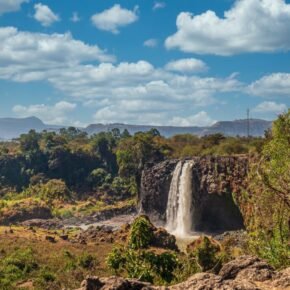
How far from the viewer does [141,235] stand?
4831 cm

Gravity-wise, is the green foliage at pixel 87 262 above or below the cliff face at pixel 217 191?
below

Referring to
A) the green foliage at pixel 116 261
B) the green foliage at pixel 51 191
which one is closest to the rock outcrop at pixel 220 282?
the green foliage at pixel 116 261

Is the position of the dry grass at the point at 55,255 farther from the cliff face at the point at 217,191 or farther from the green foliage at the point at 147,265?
the cliff face at the point at 217,191

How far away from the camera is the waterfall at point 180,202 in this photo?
6881 centimetres

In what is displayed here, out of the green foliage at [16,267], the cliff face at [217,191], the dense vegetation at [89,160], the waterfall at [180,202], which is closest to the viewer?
the green foliage at [16,267]

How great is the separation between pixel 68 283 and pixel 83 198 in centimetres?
7464

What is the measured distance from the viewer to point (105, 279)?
12.5m

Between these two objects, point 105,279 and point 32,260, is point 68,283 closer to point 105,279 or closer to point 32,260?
point 32,260

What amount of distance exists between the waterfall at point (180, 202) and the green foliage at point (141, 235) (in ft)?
60.9

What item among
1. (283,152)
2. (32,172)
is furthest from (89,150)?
(283,152)

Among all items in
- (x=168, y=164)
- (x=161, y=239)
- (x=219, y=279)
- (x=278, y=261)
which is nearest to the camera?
(x=219, y=279)

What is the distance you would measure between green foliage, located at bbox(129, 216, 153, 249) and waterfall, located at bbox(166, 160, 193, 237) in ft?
60.9

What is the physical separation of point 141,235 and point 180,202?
2278 cm

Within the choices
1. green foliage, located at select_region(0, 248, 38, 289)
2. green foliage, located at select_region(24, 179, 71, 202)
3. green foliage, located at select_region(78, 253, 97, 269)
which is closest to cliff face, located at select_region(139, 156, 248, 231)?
green foliage, located at select_region(78, 253, 97, 269)
